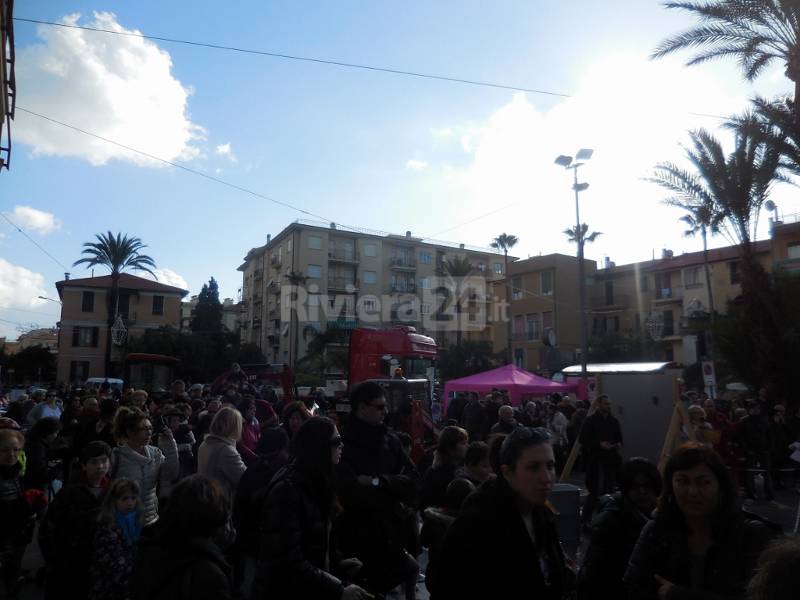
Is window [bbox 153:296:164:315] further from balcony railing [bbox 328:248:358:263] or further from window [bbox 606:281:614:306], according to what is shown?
window [bbox 606:281:614:306]

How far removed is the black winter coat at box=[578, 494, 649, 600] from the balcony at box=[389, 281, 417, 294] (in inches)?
2273

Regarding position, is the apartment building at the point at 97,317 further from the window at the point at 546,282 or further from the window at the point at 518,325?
the window at the point at 546,282

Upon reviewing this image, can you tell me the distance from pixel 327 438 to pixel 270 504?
0.41 metres

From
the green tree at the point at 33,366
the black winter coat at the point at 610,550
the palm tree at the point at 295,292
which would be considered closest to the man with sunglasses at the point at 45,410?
the black winter coat at the point at 610,550

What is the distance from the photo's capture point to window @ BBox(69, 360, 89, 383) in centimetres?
4897

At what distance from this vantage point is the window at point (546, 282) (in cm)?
4504

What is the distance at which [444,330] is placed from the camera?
60.1 meters

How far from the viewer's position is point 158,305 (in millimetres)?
53656

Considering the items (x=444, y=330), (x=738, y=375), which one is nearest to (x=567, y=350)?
(x=444, y=330)

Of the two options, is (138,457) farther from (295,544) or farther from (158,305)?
(158,305)

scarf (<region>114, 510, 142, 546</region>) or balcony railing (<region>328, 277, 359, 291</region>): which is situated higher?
balcony railing (<region>328, 277, 359, 291</region>)

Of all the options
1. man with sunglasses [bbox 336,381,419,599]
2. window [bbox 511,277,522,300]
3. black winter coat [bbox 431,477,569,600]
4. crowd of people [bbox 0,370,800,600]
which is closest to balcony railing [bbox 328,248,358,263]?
window [bbox 511,277,522,300]

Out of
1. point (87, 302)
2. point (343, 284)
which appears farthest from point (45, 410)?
point (343, 284)

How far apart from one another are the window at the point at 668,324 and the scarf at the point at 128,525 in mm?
45076
